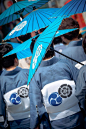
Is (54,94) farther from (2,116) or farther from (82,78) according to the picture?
(2,116)

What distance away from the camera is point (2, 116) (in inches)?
103

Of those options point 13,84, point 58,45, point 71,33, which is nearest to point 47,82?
point 13,84

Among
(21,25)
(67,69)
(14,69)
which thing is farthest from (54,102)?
(21,25)

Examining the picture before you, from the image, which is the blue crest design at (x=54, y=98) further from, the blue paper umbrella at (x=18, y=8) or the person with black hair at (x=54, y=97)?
the blue paper umbrella at (x=18, y=8)

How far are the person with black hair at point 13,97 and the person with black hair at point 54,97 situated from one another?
1.02ft

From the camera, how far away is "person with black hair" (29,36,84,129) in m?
2.09

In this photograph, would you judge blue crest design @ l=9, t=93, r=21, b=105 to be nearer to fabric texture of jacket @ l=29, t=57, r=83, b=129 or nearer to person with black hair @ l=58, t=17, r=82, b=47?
fabric texture of jacket @ l=29, t=57, r=83, b=129

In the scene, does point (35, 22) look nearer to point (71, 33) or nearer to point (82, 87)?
point (71, 33)

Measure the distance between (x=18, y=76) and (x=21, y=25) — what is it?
1.10 m

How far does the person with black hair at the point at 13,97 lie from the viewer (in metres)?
2.44

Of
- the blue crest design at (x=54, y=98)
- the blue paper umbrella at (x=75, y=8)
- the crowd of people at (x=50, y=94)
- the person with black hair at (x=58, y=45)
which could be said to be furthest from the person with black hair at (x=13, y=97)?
the person with black hair at (x=58, y=45)

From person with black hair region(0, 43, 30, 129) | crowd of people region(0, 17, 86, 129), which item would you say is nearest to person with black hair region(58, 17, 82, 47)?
crowd of people region(0, 17, 86, 129)

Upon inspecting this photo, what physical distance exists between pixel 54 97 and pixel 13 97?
2.58ft

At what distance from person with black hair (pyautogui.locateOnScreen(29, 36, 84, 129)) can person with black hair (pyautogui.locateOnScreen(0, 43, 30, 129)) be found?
1.02 feet
